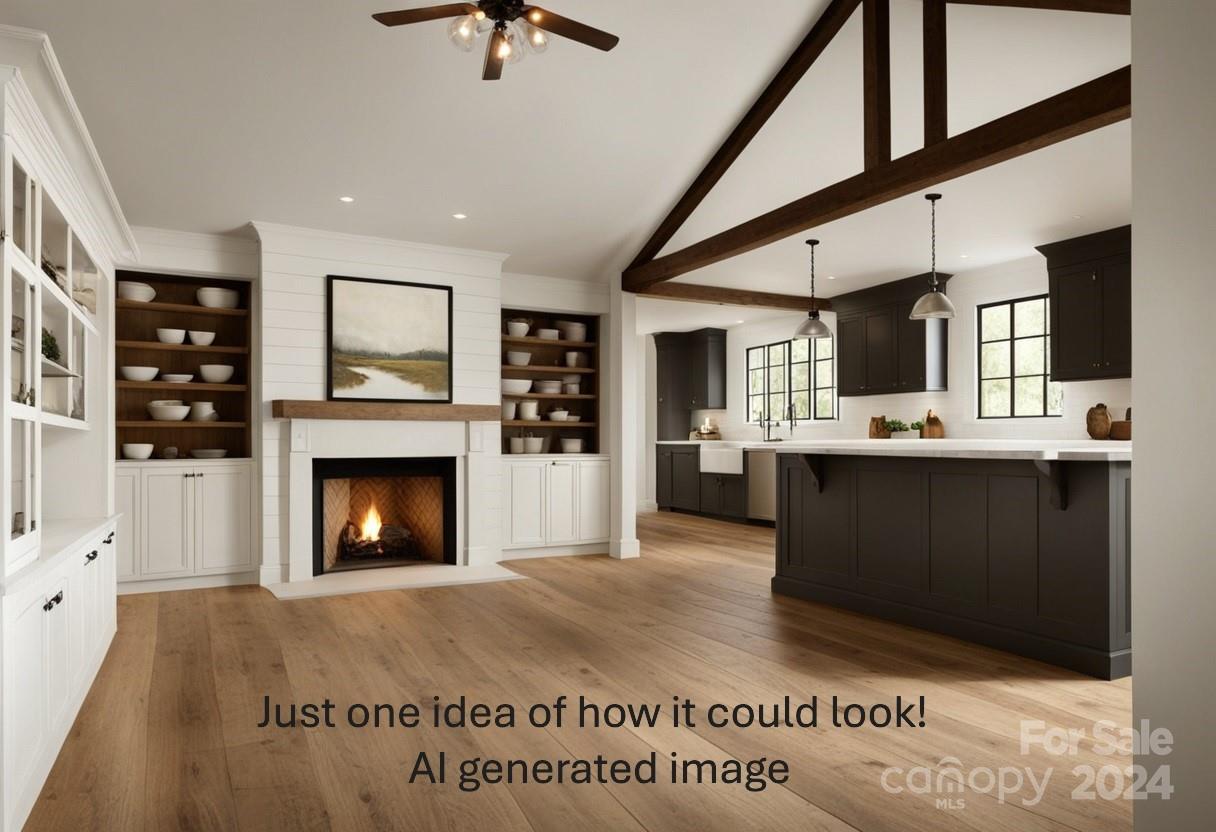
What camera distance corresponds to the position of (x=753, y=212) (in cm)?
627

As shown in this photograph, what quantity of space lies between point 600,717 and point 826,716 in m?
0.87

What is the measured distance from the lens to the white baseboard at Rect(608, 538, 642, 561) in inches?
279

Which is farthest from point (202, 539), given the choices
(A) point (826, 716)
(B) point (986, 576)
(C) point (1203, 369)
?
(C) point (1203, 369)

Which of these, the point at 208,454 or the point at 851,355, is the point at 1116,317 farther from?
the point at 208,454

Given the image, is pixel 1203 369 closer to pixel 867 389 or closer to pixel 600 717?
pixel 600 717

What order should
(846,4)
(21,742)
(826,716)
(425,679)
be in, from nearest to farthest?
(21,742) → (826,716) → (425,679) → (846,4)

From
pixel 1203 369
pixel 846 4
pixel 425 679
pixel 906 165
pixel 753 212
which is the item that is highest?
pixel 846 4

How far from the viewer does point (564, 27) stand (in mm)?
3039

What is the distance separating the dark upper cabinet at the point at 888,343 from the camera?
25.9 feet

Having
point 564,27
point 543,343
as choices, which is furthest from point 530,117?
point 543,343

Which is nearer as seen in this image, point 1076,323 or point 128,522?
point 128,522

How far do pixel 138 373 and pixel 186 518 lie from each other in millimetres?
1092

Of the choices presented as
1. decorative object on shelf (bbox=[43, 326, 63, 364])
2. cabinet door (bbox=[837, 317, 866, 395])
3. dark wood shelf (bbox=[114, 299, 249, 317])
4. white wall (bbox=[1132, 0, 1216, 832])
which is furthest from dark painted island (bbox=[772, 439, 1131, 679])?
dark wood shelf (bbox=[114, 299, 249, 317])

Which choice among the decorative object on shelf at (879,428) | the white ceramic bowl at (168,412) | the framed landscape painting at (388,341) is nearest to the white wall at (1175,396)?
the framed landscape painting at (388,341)
